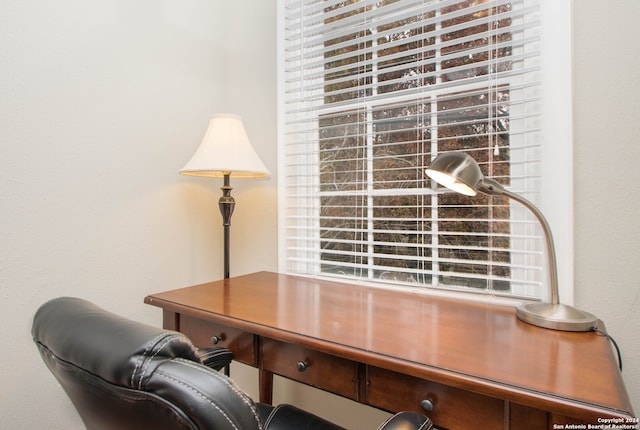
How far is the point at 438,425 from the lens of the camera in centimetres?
81

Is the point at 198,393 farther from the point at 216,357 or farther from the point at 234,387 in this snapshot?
the point at 216,357

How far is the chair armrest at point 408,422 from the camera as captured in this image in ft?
2.39

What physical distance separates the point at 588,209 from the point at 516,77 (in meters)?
0.54

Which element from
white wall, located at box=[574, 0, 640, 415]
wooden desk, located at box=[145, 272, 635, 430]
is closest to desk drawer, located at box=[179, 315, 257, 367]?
wooden desk, located at box=[145, 272, 635, 430]

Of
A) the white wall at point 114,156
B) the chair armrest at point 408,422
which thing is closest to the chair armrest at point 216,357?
the chair armrest at point 408,422

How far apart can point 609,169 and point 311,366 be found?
1.12m

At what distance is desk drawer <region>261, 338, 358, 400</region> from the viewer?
0.94 meters

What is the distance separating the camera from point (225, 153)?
1518 mm

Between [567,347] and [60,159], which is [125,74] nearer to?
[60,159]

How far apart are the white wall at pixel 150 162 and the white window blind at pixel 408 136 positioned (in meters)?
0.15

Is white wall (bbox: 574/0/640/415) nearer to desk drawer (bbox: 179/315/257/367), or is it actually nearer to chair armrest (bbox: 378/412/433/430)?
chair armrest (bbox: 378/412/433/430)

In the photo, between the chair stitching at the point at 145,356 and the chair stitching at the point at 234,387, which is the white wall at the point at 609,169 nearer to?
the chair stitching at the point at 234,387

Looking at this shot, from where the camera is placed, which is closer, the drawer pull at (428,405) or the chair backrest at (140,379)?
the chair backrest at (140,379)

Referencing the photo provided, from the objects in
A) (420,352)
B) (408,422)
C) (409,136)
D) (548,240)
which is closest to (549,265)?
(548,240)
